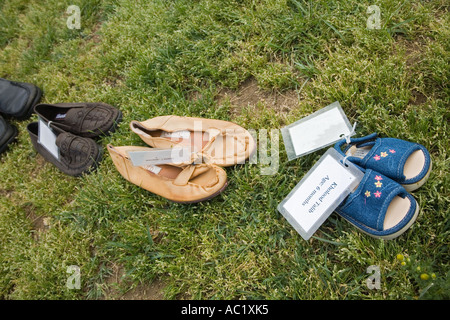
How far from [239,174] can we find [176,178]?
488 millimetres

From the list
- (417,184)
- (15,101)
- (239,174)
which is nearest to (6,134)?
(15,101)

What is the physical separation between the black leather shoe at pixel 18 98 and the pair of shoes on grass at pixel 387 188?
135 inches

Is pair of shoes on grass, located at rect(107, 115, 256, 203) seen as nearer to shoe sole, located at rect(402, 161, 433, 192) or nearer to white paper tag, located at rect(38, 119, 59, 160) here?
white paper tag, located at rect(38, 119, 59, 160)

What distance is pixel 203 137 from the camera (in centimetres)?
276

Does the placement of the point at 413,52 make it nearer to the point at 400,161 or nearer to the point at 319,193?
the point at 400,161

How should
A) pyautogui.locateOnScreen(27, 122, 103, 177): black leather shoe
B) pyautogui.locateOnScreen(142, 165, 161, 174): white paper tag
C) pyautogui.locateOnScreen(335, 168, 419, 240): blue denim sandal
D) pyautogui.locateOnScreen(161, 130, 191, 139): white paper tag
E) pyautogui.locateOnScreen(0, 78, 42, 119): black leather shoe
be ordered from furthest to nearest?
pyautogui.locateOnScreen(0, 78, 42, 119): black leather shoe → pyautogui.locateOnScreen(27, 122, 103, 177): black leather shoe → pyautogui.locateOnScreen(161, 130, 191, 139): white paper tag → pyautogui.locateOnScreen(142, 165, 161, 174): white paper tag → pyautogui.locateOnScreen(335, 168, 419, 240): blue denim sandal

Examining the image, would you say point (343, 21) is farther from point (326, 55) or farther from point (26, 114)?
point (26, 114)

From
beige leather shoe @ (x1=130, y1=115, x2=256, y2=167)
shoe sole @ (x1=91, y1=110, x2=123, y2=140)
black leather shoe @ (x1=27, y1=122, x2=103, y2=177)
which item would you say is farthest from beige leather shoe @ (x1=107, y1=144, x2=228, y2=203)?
shoe sole @ (x1=91, y1=110, x2=123, y2=140)

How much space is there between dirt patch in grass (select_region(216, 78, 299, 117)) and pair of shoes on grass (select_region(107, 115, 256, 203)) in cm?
32

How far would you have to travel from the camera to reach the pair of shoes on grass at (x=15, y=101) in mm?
3660

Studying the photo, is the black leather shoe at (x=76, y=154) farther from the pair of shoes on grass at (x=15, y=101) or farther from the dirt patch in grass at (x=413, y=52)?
the dirt patch in grass at (x=413, y=52)

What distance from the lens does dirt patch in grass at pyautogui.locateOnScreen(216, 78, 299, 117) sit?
2814 millimetres

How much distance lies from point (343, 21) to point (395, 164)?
56.0 inches

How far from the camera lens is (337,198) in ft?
7.02
